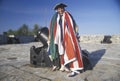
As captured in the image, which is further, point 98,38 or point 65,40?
point 98,38

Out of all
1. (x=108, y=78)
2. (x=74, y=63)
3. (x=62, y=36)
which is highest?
(x=62, y=36)

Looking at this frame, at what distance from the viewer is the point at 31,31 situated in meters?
60.6

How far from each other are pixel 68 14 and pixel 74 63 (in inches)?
44.8

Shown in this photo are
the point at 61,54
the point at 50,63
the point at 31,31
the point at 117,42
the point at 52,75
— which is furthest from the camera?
the point at 31,31

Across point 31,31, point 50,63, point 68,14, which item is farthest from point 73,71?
point 31,31

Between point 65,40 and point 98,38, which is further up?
point 98,38

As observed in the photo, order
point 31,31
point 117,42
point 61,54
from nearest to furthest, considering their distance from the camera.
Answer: point 61,54, point 117,42, point 31,31

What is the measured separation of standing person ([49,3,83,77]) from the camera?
12.5 ft

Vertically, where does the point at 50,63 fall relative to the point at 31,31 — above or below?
below

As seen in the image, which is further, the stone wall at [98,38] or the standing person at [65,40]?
the stone wall at [98,38]

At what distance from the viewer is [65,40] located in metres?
3.91

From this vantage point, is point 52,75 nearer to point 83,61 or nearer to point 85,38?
point 83,61

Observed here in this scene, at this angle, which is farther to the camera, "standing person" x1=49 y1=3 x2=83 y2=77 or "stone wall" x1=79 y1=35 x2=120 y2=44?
"stone wall" x1=79 y1=35 x2=120 y2=44

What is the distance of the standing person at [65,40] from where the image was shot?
3.82m
